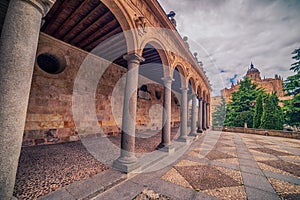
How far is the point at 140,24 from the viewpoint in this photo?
3486 mm

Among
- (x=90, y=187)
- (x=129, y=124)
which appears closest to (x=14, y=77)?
(x=90, y=187)

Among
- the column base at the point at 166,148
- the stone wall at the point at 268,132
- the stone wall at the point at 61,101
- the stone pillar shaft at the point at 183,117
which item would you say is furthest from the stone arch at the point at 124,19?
the stone wall at the point at 268,132

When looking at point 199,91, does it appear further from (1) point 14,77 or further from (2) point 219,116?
(2) point 219,116

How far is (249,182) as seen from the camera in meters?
2.84

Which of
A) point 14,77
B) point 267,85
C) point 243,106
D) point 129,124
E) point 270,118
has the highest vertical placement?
point 267,85

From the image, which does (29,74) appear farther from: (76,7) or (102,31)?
(102,31)

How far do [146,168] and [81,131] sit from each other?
12.5 feet

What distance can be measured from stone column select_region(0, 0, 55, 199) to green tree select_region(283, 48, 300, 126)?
1833 centimetres

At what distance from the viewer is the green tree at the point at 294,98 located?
12721 millimetres

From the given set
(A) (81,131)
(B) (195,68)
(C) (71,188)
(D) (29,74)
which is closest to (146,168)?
(C) (71,188)

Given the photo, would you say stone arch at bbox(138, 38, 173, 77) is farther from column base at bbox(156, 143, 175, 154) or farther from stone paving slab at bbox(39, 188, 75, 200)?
stone paving slab at bbox(39, 188, 75, 200)

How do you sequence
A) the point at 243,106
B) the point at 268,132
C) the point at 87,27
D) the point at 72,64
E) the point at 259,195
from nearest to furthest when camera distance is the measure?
the point at 259,195
the point at 87,27
the point at 72,64
the point at 268,132
the point at 243,106

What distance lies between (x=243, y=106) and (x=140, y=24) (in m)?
19.5

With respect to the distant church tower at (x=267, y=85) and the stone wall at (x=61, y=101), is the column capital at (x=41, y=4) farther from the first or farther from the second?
the distant church tower at (x=267, y=85)
